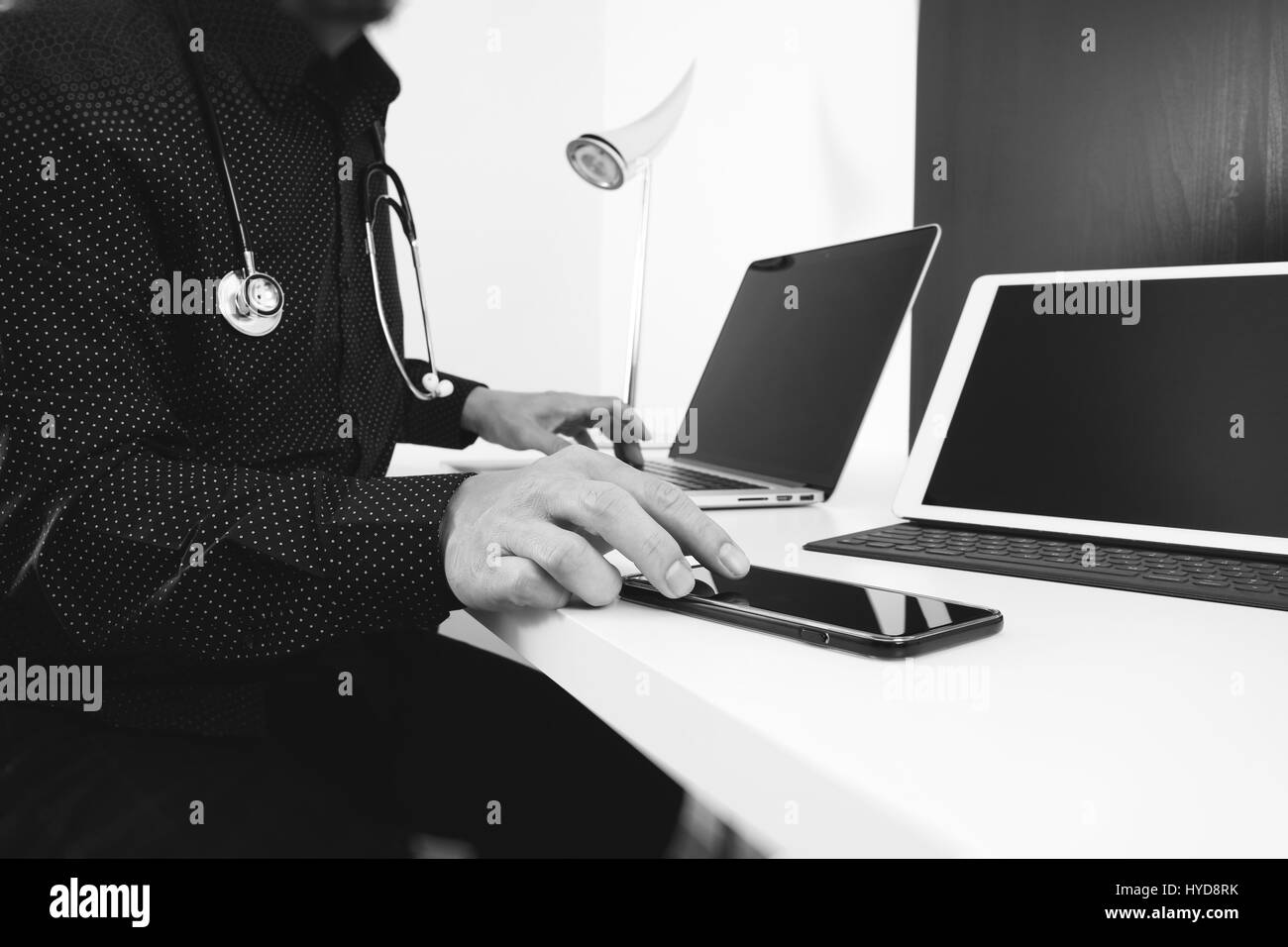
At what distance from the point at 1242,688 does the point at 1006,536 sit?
0.98 feet

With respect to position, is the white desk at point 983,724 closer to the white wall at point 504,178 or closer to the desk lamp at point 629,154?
the desk lamp at point 629,154

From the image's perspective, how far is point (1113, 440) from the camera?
634 millimetres

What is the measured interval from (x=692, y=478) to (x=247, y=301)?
488 millimetres

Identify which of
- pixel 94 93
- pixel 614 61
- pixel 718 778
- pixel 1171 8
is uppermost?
pixel 614 61

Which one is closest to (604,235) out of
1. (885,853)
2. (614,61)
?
(614,61)

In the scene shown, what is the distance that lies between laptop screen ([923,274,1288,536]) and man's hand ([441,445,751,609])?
0.97ft

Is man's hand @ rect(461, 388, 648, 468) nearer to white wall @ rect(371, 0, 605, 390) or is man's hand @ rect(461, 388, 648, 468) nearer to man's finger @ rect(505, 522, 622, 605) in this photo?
man's finger @ rect(505, 522, 622, 605)

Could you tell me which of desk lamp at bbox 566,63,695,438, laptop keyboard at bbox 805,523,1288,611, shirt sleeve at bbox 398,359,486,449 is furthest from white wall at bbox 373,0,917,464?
laptop keyboard at bbox 805,523,1288,611

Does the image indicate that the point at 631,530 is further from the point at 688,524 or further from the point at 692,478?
the point at 692,478

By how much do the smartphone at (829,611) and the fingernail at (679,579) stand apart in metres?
0.01

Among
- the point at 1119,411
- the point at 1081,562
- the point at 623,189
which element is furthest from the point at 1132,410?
the point at 623,189
